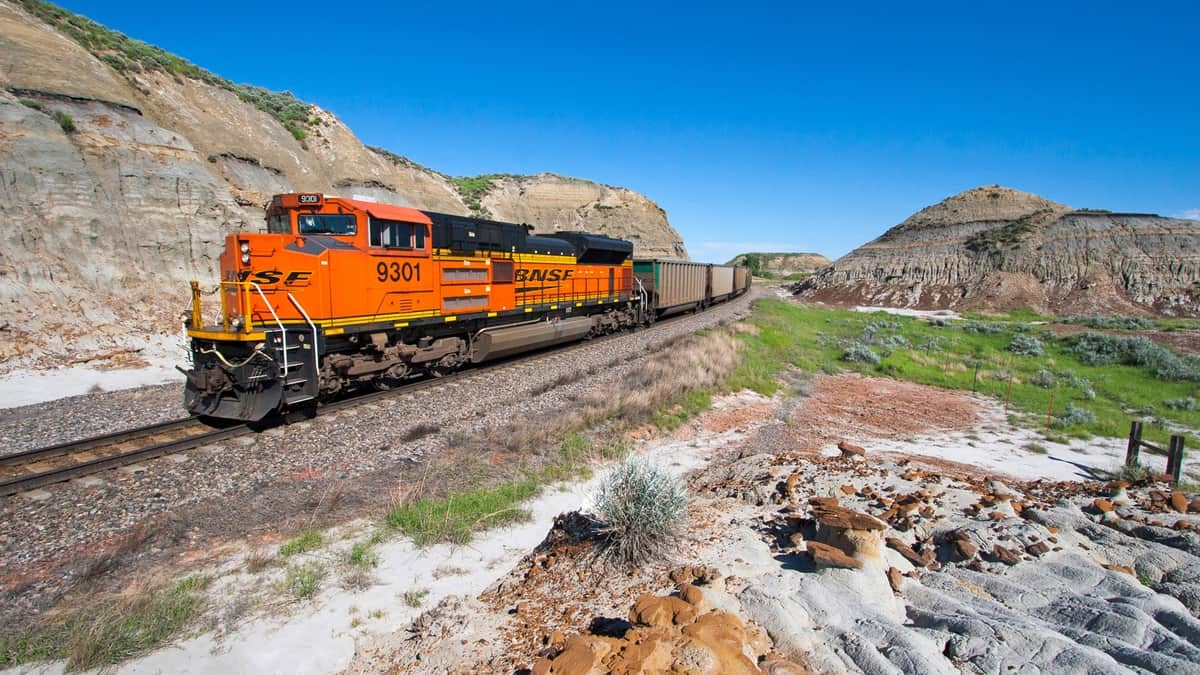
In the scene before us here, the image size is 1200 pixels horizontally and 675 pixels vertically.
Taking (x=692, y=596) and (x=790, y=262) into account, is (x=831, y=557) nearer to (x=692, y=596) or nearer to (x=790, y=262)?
(x=692, y=596)

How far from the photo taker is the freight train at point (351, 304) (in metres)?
8.95

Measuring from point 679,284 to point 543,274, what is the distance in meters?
13.3

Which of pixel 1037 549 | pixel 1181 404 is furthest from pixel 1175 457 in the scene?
pixel 1181 404

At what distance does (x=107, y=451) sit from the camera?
26.6ft

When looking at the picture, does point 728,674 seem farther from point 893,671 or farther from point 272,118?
point 272,118

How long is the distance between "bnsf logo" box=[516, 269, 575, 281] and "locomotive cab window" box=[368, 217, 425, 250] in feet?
13.7

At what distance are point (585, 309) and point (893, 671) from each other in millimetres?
17109

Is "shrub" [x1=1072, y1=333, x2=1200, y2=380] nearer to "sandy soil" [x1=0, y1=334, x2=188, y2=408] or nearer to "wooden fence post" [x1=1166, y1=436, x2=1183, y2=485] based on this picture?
"wooden fence post" [x1=1166, y1=436, x2=1183, y2=485]

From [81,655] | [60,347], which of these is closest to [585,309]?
[60,347]

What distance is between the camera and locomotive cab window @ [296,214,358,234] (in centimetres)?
1006

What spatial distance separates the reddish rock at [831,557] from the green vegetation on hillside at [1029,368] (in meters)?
9.46

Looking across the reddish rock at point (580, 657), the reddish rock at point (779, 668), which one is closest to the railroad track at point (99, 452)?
the reddish rock at point (580, 657)

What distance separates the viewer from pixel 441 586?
5145 mm

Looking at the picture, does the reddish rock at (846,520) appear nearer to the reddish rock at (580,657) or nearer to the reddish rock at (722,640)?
the reddish rock at (722,640)
